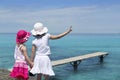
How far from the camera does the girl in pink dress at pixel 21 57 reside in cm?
752

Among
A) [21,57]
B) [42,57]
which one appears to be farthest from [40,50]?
[21,57]

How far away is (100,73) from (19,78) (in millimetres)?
18009

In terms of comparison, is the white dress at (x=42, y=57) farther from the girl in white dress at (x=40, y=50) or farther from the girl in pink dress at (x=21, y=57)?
the girl in pink dress at (x=21, y=57)

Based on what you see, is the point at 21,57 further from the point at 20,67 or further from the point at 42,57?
the point at 42,57

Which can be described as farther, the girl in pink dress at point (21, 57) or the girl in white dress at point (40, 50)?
the girl in white dress at point (40, 50)

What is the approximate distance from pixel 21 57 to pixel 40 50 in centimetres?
55

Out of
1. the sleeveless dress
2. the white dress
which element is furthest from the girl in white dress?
the sleeveless dress

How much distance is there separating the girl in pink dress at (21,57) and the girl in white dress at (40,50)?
8.8 inches

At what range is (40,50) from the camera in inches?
311

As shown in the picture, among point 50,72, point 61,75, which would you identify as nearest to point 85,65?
point 61,75

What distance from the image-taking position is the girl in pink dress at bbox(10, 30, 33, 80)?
7.52m

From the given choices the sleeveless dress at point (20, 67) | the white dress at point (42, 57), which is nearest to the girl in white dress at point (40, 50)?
the white dress at point (42, 57)

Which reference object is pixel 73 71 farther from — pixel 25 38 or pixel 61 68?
pixel 25 38

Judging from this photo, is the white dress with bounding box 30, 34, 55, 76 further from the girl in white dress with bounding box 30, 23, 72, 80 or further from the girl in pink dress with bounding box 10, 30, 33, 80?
the girl in pink dress with bounding box 10, 30, 33, 80
